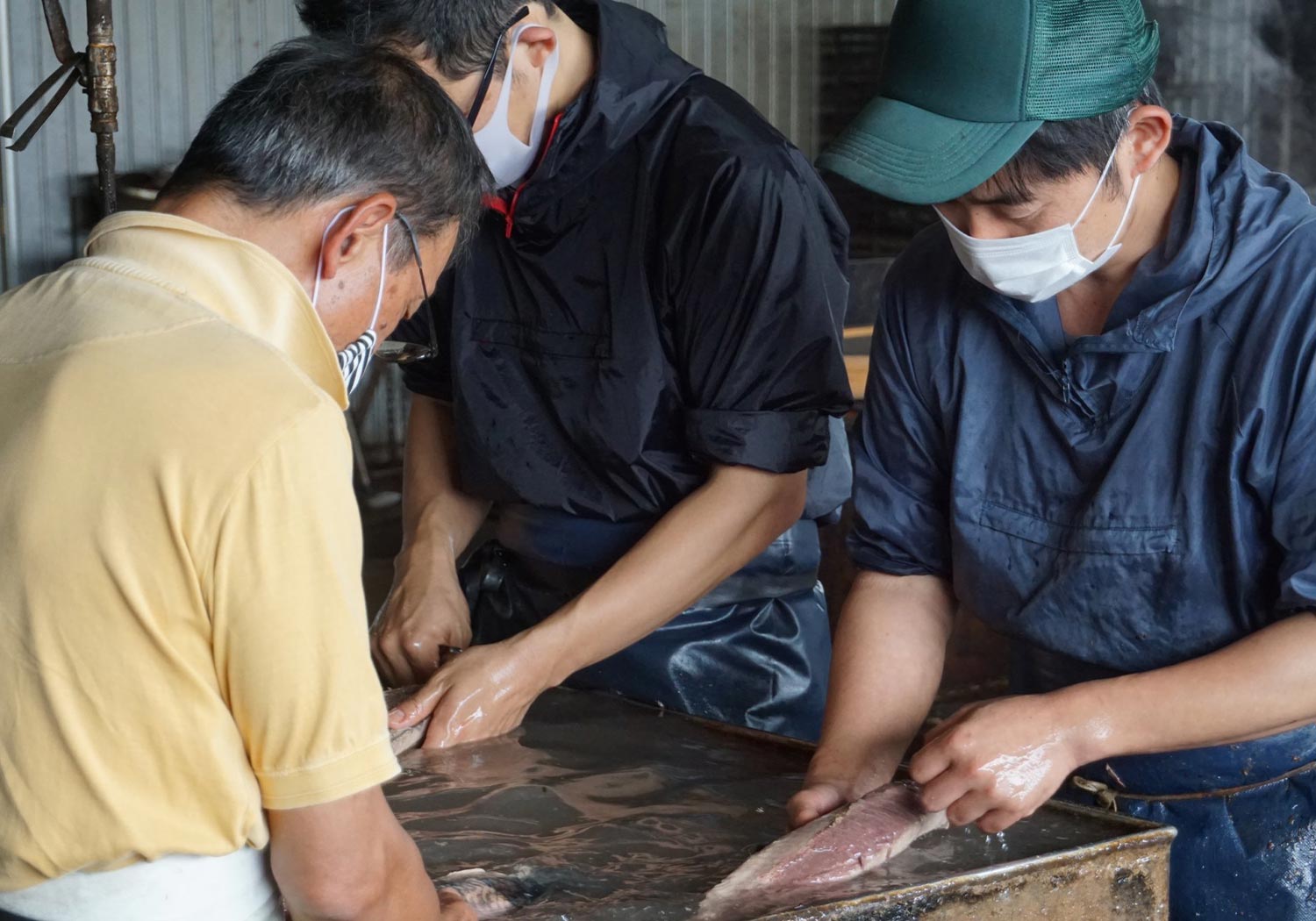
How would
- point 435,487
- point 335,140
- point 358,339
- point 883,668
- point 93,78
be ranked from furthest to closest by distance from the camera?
Answer: point 93,78 → point 435,487 → point 883,668 → point 358,339 → point 335,140

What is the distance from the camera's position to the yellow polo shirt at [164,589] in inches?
45.3

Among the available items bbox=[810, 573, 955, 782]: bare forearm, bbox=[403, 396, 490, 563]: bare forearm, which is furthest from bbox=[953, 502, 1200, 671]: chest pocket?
bbox=[403, 396, 490, 563]: bare forearm

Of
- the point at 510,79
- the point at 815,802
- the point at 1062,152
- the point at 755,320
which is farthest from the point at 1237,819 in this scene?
the point at 510,79

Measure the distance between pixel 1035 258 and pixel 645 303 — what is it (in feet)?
2.40

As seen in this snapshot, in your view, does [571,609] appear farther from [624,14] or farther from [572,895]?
[624,14]

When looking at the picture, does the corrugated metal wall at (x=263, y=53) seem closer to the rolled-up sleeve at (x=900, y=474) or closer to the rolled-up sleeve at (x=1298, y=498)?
the rolled-up sleeve at (x=900, y=474)

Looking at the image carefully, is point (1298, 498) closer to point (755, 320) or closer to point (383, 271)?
point (755, 320)

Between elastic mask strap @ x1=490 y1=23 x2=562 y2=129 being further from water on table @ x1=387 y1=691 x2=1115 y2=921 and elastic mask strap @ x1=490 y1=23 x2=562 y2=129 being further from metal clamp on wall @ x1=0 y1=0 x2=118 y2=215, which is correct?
metal clamp on wall @ x1=0 y1=0 x2=118 y2=215

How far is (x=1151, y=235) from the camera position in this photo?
188cm

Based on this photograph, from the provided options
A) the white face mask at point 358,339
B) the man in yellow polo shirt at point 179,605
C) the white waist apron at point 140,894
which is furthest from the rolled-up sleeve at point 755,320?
the white waist apron at point 140,894

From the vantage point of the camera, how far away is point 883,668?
208 cm

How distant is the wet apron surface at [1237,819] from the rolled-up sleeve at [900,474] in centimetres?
41

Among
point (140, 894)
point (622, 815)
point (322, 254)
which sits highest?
point (322, 254)

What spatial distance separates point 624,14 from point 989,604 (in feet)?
3.85
